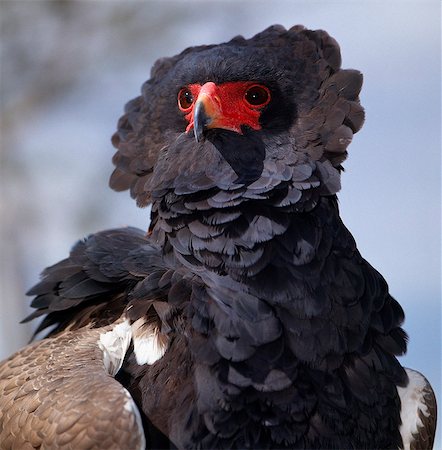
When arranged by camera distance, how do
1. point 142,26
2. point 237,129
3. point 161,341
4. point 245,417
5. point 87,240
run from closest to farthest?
point 245,417
point 161,341
point 237,129
point 87,240
point 142,26

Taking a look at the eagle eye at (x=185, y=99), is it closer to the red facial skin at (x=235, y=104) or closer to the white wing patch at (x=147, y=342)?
the red facial skin at (x=235, y=104)

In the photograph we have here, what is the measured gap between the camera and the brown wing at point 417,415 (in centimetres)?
414

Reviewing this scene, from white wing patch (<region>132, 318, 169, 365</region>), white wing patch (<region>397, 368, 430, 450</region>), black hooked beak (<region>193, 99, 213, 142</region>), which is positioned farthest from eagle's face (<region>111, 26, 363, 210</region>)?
white wing patch (<region>397, 368, 430, 450</region>)

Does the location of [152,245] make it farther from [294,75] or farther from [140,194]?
[294,75]

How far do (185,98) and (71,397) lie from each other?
1.71 metres

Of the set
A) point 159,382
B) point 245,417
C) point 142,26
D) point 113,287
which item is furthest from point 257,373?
point 142,26

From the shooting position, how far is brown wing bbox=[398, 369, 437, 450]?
4.14 meters

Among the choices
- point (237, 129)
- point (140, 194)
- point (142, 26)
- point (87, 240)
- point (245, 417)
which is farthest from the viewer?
point (142, 26)

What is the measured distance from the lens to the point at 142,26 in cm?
1329

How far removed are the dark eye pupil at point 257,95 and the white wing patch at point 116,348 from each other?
136 cm

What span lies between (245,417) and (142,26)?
1049 centimetres

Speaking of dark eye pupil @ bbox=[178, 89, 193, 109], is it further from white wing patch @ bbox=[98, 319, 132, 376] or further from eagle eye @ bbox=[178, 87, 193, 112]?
white wing patch @ bbox=[98, 319, 132, 376]

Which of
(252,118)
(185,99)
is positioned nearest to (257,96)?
(252,118)

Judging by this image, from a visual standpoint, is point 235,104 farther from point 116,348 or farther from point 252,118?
point 116,348
